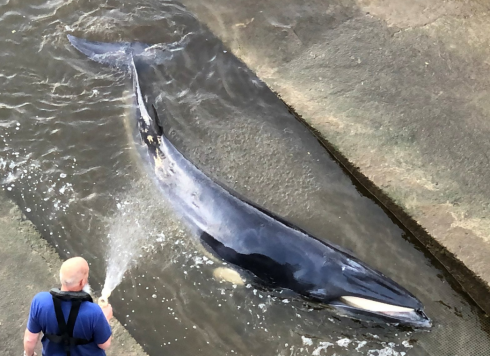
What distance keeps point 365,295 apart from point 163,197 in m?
2.44

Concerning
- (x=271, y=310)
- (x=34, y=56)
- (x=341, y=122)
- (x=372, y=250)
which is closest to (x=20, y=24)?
(x=34, y=56)

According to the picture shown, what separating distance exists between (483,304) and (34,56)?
631cm

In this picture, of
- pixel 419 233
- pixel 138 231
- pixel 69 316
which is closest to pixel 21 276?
pixel 138 231

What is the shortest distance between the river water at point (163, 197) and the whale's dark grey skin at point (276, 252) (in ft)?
0.69

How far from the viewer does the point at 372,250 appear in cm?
468

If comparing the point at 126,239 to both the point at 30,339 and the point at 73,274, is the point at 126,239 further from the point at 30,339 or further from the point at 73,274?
the point at 73,274

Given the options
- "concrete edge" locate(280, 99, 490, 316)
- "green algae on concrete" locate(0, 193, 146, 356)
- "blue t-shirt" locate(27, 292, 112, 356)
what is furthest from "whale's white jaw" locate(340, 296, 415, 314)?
"blue t-shirt" locate(27, 292, 112, 356)

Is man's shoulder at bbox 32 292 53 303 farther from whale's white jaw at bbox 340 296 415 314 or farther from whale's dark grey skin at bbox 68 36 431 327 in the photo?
whale's white jaw at bbox 340 296 415 314

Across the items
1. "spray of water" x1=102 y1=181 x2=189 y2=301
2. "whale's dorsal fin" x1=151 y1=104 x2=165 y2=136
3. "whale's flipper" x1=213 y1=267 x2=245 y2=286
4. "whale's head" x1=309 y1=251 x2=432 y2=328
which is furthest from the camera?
"whale's dorsal fin" x1=151 y1=104 x2=165 y2=136

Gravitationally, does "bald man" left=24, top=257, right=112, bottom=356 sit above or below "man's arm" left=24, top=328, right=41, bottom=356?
above

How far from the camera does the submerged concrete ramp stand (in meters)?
4.59

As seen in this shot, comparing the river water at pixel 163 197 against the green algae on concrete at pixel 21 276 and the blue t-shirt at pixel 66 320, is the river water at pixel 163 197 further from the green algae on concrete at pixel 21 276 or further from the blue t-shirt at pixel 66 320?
the blue t-shirt at pixel 66 320

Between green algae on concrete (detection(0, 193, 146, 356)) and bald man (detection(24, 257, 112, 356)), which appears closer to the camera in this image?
bald man (detection(24, 257, 112, 356))

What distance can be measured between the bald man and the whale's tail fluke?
3873mm
